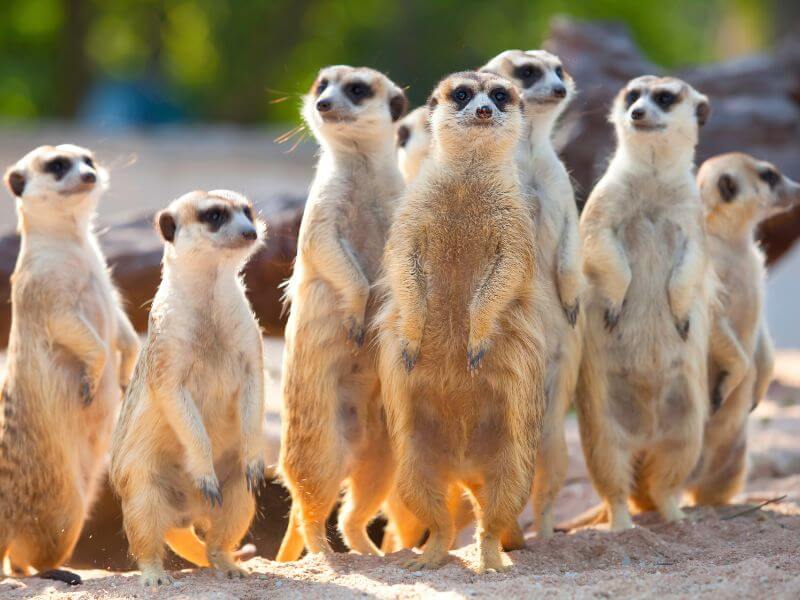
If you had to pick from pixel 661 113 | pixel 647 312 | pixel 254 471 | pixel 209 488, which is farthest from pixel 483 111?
pixel 209 488

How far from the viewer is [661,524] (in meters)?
5.46

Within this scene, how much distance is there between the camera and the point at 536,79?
5.44 m

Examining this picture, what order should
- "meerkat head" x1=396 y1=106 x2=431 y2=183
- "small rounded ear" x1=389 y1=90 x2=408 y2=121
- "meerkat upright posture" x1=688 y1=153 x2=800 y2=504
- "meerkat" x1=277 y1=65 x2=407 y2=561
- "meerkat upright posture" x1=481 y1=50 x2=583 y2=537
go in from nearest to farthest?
"meerkat" x1=277 y1=65 x2=407 y2=561, "meerkat upright posture" x1=481 y1=50 x2=583 y2=537, "small rounded ear" x1=389 y1=90 x2=408 y2=121, "meerkat upright posture" x1=688 y1=153 x2=800 y2=504, "meerkat head" x1=396 y1=106 x2=431 y2=183

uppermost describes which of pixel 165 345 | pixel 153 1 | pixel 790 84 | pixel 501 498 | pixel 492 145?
pixel 153 1

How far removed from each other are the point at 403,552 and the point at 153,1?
20845 mm

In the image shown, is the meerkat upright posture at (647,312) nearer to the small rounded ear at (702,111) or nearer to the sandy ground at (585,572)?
the small rounded ear at (702,111)

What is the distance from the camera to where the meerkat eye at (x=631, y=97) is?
220 inches

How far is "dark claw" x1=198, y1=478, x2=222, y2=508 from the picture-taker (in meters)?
4.50

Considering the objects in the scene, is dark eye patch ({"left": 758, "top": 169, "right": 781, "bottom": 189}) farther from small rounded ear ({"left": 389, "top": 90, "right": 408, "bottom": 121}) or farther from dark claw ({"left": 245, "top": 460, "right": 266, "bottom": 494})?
dark claw ({"left": 245, "top": 460, "right": 266, "bottom": 494})

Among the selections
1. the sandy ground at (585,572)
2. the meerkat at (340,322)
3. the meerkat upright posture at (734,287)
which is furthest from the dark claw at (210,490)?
the meerkat upright posture at (734,287)

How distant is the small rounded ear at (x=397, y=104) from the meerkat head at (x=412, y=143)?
81cm

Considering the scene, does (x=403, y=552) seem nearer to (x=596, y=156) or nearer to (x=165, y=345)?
(x=165, y=345)

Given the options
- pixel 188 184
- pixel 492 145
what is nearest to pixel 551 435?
pixel 492 145

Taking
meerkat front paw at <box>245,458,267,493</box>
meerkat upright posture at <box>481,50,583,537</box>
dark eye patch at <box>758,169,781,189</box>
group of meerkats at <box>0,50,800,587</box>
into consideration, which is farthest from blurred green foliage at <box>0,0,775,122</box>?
meerkat front paw at <box>245,458,267,493</box>
